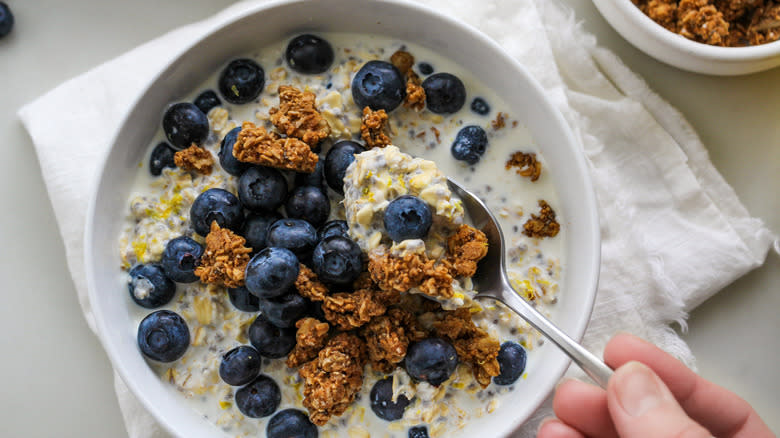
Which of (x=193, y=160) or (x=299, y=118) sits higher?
(x=299, y=118)

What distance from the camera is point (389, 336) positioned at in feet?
4.21

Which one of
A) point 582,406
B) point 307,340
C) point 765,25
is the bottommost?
point 582,406

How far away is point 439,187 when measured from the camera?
1271 millimetres

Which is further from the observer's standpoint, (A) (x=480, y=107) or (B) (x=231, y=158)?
(A) (x=480, y=107)

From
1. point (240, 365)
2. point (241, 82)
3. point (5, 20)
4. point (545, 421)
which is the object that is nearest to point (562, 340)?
point (545, 421)

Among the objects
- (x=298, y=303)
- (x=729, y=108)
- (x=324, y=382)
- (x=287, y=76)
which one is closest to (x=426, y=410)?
(x=324, y=382)

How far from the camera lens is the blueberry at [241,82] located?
4.77 feet

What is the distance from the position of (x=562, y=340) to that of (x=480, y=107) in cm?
55

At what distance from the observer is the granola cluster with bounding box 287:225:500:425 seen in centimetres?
124

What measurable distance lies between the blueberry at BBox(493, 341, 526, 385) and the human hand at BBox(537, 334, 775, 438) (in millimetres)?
96

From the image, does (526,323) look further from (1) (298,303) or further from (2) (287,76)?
(2) (287,76)

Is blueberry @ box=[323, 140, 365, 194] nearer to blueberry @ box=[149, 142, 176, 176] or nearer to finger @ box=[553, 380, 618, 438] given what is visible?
blueberry @ box=[149, 142, 176, 176]

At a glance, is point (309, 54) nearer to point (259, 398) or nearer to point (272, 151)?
point (272, 151)

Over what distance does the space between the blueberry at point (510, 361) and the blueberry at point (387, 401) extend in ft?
0.70
